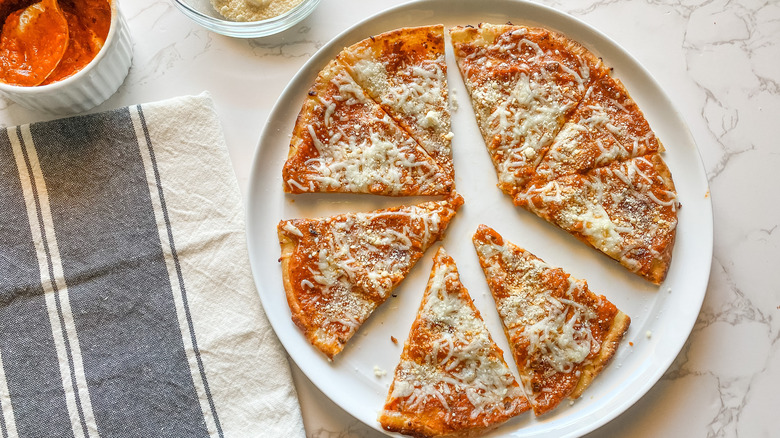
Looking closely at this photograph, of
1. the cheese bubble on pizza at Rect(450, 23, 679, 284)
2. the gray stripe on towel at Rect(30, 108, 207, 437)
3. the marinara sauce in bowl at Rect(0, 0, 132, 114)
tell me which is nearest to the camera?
the marinara sauce in bowl at Rect(0, 0, 132, 114)

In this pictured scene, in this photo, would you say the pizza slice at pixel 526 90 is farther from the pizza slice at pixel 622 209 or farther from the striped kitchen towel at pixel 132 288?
the striped kitchen towel at pixel 132 288

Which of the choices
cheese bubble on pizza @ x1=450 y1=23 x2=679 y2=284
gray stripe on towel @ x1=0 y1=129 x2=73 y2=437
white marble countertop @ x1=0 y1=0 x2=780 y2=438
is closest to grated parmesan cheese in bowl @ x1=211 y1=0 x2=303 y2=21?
white marble countertop @ x1=0 y1=0 x2=780 y2=438

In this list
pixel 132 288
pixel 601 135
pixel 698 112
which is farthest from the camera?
pixel 698 112

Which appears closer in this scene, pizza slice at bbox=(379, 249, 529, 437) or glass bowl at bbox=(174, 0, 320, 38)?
pizza slice at bbox=(379, 249, 529, 437)

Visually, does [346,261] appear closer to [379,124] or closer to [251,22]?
[379,124]

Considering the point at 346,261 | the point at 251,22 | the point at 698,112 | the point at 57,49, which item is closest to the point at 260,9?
the point at 251,22

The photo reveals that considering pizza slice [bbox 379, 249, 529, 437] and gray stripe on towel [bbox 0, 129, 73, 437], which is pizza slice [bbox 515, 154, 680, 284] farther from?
gray stripe on towel [bbox 0, 129, 73, 437]
